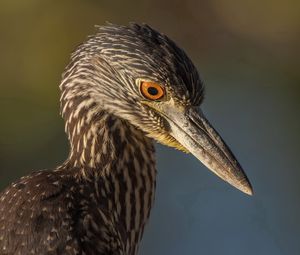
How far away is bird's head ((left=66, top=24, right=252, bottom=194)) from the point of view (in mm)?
7238

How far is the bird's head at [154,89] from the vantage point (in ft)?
23.7

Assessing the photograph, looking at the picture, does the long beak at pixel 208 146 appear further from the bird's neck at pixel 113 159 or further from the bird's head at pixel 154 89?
the bird's neck at pixel 113 159

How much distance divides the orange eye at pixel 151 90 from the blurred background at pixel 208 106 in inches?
275

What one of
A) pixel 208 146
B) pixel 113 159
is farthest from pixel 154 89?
pixel 113 159

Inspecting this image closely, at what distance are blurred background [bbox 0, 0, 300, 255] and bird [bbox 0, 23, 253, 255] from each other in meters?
6.65

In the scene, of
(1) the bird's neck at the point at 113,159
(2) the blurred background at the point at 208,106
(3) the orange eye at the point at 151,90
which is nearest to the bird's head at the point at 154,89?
(3) the orange eye at the point at 151,90

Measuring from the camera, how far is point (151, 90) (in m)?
7.30

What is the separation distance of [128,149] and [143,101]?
0.38 meters

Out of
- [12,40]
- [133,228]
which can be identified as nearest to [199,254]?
[12,40]

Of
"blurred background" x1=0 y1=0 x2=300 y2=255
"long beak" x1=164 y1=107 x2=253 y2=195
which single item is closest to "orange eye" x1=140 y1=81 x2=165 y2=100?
"long beak" x1=164 y1=107 x2=253 y2=195

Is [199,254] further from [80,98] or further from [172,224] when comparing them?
[80,98]

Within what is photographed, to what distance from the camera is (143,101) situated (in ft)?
24.2

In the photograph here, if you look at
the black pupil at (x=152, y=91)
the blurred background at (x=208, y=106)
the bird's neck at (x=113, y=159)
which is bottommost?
the bird's neck at (x=113, y=159)

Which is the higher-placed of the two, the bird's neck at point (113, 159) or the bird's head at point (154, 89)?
the bird's head at point (154, 89)
